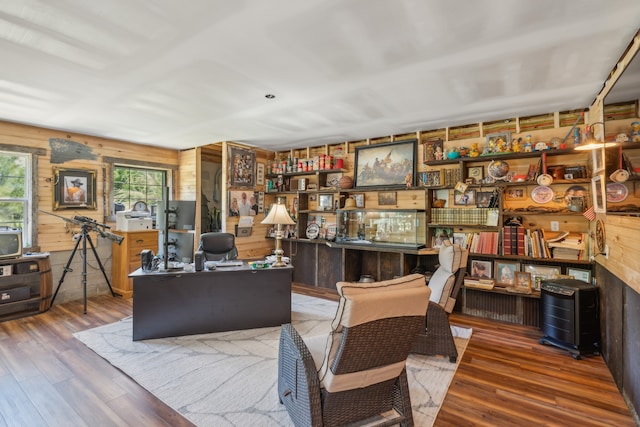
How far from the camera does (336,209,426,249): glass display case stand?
4.78m

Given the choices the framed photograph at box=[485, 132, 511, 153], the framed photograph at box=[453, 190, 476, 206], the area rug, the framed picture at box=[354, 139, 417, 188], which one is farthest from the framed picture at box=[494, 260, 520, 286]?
the framed picture at box=[354, 139, 417, 188]

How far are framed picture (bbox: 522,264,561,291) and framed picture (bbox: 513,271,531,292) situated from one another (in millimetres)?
48

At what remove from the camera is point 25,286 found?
3.99 metres

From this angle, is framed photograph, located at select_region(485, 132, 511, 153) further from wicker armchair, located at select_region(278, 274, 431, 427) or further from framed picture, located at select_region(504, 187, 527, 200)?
wicker armchair, located at select_region(278, 274, 431, 427)

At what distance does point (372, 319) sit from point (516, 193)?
11.5 feet

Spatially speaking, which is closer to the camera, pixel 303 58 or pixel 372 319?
pixel 372 319

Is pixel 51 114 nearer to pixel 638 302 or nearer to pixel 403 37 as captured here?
pixel 403 37

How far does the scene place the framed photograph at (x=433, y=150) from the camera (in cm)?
454

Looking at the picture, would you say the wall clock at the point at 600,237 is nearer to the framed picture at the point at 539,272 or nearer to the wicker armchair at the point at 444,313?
the framed picture at the point at 539,272

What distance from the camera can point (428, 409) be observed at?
2.16m

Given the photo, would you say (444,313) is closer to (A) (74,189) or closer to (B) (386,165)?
(B) (386,165)

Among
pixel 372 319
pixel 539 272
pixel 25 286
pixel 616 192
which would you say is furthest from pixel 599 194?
pixel 25 286

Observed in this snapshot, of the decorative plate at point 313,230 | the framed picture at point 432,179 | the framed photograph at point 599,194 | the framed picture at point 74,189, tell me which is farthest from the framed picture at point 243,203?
the framed photograph at point 599,194

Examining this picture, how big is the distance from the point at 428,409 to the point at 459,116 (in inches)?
128
